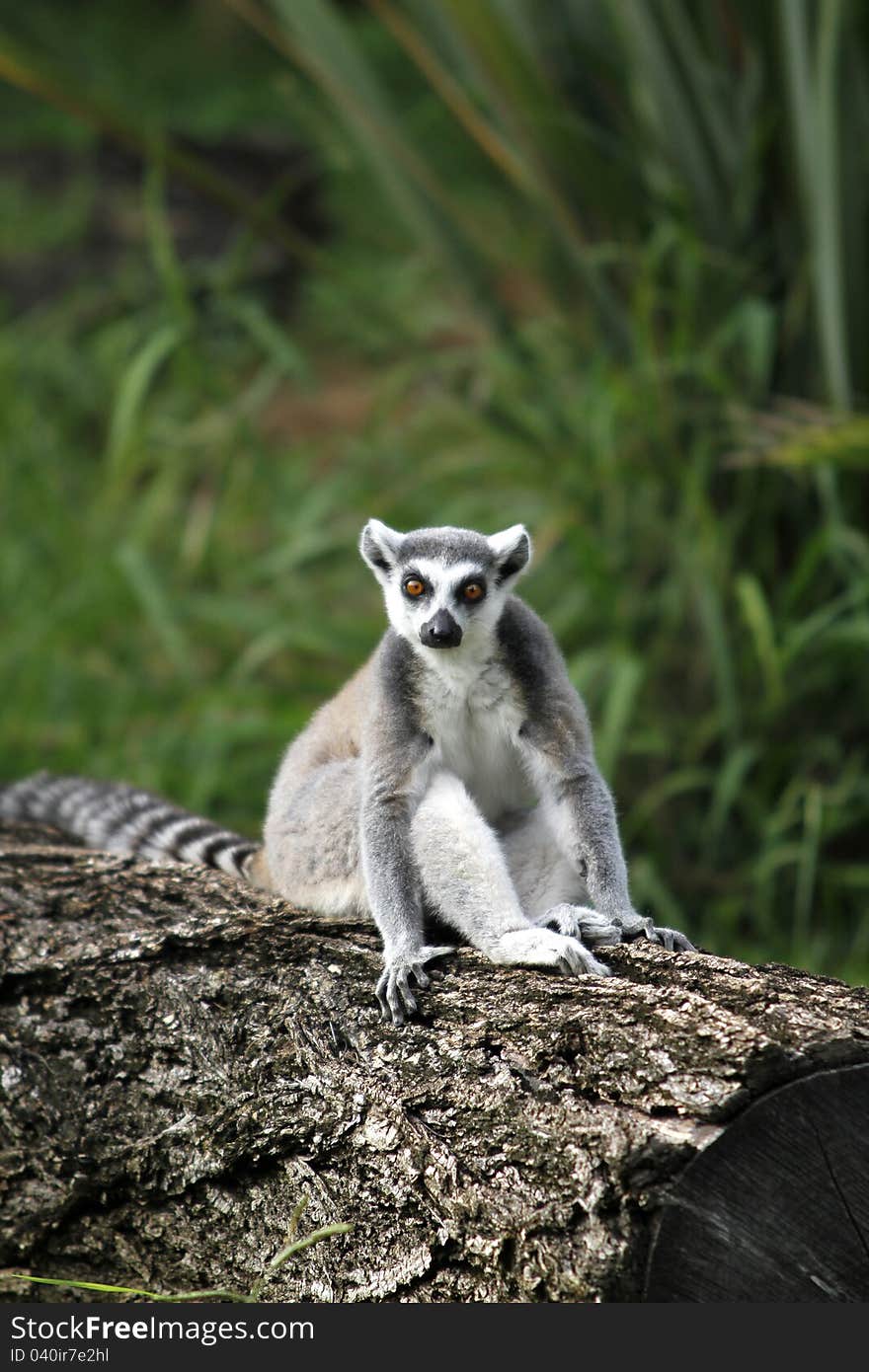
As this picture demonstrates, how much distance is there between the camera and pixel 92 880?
3148 millimetres

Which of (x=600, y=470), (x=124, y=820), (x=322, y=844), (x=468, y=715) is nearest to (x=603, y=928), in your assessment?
(x=468, y=715)

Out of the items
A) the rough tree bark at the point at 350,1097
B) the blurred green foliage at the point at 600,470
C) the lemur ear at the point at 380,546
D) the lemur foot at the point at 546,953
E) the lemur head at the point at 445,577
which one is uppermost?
the blurred green foliage at the point at 600,470

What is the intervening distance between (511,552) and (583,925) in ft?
2.83

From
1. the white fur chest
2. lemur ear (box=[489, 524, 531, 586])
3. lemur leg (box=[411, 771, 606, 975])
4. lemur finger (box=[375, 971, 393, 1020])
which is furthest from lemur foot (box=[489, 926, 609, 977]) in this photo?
lemur ear (box=[489, 524, 531, 586])

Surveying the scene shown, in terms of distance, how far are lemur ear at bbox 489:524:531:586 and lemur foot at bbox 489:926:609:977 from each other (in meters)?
0.83

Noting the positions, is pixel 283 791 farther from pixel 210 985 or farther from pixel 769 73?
pixel 769 73

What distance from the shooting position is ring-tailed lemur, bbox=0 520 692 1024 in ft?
9.12

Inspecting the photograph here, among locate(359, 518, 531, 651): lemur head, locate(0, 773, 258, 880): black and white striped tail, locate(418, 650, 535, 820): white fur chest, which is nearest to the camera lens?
locate(359, 518, 531, 651): lemur head

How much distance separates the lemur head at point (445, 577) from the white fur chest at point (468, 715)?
0.08 meters

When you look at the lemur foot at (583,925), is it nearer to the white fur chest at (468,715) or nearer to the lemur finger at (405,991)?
the lemur finger at (405,991)

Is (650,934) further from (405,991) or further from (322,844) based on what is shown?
(322,844)

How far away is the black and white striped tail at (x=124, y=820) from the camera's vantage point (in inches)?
144

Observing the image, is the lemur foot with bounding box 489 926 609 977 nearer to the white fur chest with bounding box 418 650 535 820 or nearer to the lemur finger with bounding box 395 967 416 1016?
the lemur finger with bounding box 395 967 416 1016

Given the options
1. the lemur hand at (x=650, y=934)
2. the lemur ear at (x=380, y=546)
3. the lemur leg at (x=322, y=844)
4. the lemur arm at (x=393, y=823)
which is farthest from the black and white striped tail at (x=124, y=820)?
the lemur hand at (x=650, y=934)
